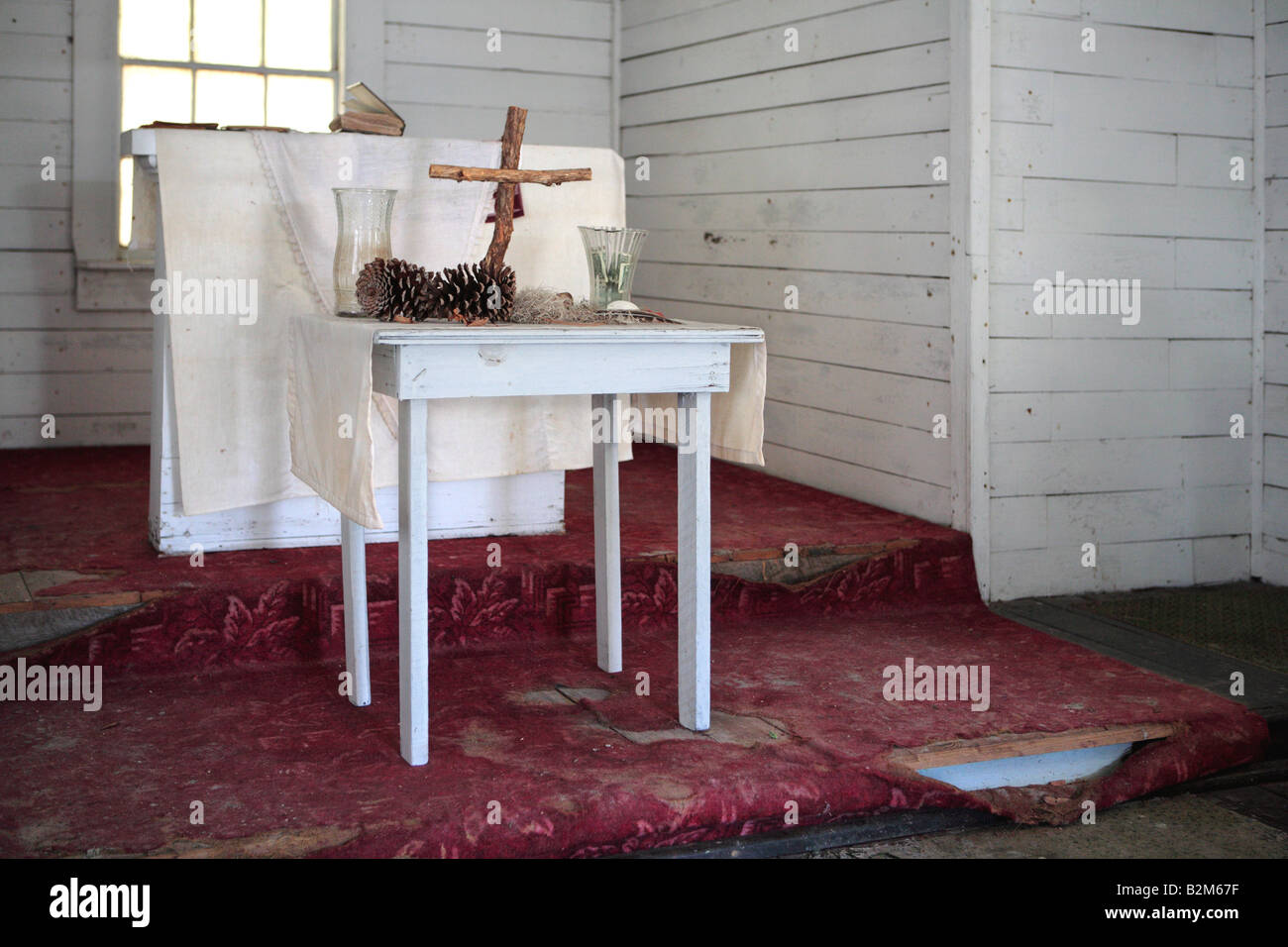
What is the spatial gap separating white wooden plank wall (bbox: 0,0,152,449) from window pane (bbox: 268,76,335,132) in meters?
0.72

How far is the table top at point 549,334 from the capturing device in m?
2.10

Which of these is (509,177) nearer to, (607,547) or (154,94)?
(607,547)

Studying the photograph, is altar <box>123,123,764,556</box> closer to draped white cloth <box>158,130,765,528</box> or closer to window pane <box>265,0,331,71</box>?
draped white cloth <box>158,130,765,528</box>

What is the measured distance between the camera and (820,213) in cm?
415

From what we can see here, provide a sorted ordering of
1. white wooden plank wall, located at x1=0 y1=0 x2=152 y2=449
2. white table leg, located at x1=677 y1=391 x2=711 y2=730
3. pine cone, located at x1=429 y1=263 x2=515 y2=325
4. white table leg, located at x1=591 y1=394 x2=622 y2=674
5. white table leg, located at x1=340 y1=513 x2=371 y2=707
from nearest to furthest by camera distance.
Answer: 1. pine cone, located at x1=429 y1=263 x2=515 y2=325
2. white table leg, located at x1=677 y1=391 x2=711 y2=730
3. white table leg, located at x1=340 y1=513 x2=371 y2=707
4. white table leg, located at x1=591 y1=394 x2=622 y2=674
5. white wooden plank wall, located at x1=0 y1=0 x2=152 y2=449

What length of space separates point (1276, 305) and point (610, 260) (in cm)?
232

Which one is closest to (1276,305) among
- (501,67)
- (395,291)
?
(395,291)

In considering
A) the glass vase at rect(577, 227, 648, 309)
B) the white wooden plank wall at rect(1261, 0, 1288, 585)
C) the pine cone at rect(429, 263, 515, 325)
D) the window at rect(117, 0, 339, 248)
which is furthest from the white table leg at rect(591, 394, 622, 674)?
the window at rect(117, 0, 339, 248)

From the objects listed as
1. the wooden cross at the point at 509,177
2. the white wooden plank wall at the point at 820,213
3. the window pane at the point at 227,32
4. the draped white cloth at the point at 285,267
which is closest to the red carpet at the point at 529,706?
the draped white cloth at the point at 285,267

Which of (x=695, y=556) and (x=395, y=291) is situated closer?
(x=395, y=291)

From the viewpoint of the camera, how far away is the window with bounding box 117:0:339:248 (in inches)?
184

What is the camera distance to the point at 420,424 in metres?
2.16

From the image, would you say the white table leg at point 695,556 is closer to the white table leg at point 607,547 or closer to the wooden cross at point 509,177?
the white table leg at point 607,547
